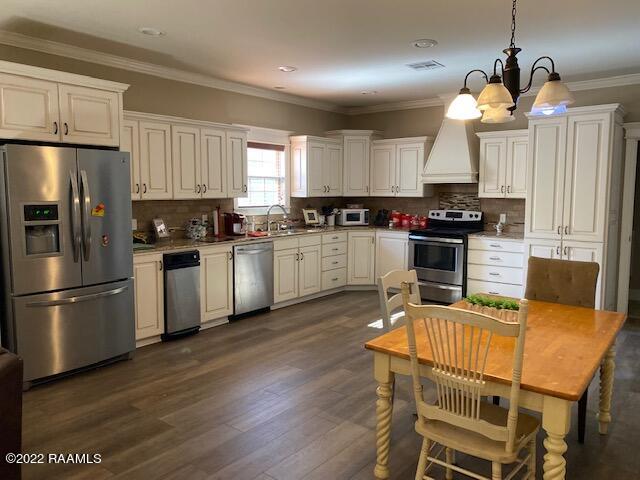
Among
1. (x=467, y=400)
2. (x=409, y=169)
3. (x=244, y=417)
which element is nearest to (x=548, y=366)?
(x=467, y=400)

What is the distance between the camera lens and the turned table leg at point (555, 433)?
183 cm

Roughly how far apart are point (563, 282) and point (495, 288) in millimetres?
2658

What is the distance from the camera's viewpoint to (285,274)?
5.82m

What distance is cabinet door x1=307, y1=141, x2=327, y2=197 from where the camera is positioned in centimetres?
662

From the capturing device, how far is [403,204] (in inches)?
285

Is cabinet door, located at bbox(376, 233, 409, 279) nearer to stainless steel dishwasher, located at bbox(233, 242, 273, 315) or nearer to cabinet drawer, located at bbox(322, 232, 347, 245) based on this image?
cabinet drawer, located at bbox(322, 232, 347, 245)

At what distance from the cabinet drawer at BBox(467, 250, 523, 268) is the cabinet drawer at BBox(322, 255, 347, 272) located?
5.61ft

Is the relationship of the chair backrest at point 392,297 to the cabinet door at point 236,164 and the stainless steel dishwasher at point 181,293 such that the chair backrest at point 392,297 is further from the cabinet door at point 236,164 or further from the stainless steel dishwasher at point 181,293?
the cabinet door at point 236,164

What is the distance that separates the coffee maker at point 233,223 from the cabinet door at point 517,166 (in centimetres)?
330

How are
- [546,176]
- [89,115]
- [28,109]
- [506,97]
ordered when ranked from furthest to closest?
1. [546,176]
2. [89,115]
3. [28,109]
4. [506,97]

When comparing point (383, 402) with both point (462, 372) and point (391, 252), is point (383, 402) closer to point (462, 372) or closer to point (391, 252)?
point (462, 372)

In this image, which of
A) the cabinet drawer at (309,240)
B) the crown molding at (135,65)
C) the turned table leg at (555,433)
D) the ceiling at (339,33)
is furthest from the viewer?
the cabinet drawer at (309,240)

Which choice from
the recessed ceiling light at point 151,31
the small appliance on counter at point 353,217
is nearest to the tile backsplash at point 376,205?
the small appliance on counter at point 353,217

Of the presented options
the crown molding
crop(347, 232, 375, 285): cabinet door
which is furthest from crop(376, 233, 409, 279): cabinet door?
the crown molding
